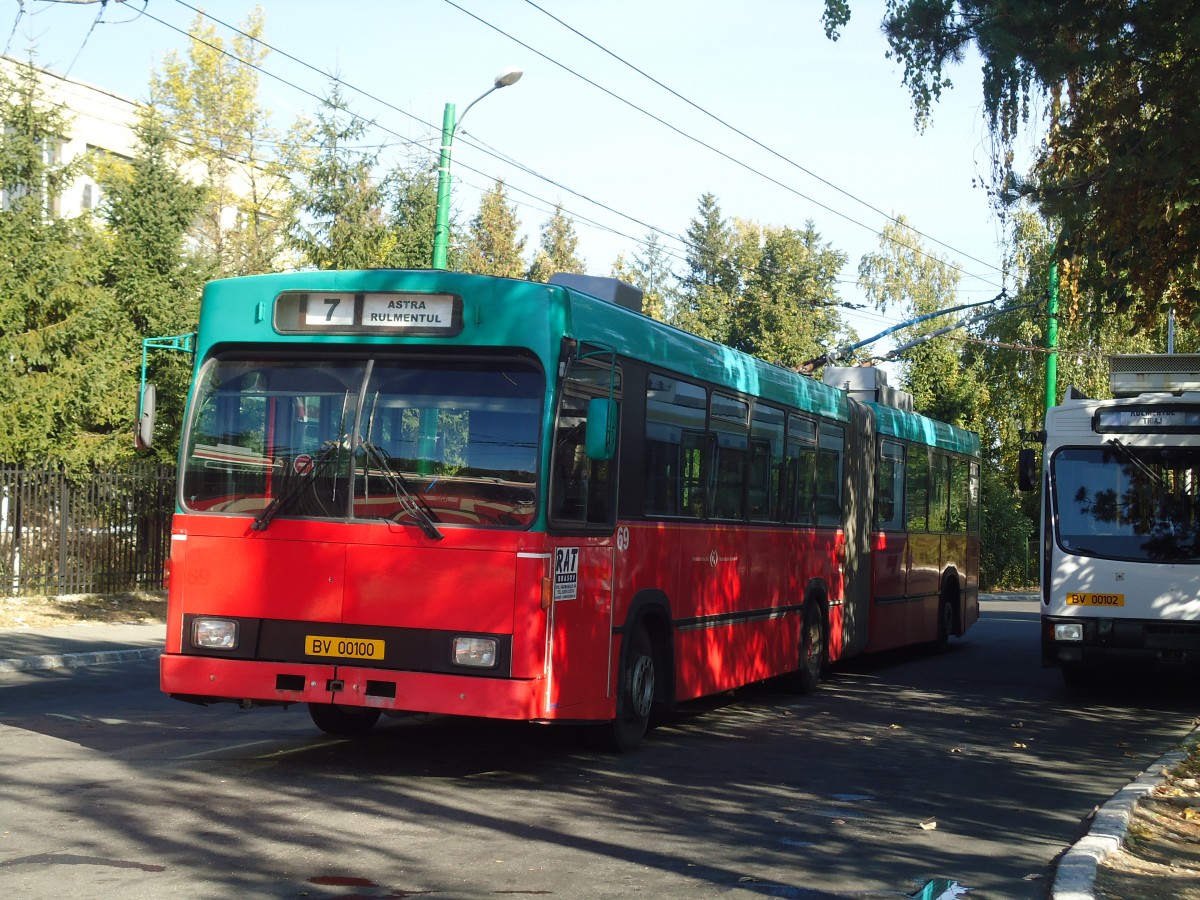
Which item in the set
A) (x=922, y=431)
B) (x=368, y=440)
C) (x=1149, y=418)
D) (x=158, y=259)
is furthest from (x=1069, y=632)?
(x=158, y=259)

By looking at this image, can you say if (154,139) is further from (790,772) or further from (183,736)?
(790,772)

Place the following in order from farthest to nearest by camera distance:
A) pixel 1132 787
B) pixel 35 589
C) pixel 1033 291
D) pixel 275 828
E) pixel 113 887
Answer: pixel 1033 291
pixel 35 589
pixel 1132 787
pixel 275 828
pixel 113 887

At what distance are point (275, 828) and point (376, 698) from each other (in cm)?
138

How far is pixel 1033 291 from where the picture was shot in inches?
1864

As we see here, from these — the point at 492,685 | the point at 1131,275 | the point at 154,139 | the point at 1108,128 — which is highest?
the point at 154,139

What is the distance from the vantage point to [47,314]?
77.9 ft

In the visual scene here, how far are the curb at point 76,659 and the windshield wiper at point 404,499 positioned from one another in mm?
8121

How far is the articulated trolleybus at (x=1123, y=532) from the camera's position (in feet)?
48.2

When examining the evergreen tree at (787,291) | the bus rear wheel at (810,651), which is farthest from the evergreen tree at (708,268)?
the bus rear wheel at (810,651)

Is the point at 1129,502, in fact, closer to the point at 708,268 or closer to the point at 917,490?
the point at 917,490

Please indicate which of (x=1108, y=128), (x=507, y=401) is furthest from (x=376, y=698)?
(x=1108, y=128)

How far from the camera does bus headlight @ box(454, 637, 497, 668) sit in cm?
876

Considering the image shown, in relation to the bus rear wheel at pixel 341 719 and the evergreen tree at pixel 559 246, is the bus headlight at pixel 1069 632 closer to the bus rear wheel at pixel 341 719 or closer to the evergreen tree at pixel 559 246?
the bus rear wheel at pixel 341 719

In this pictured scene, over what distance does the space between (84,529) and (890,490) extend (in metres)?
12.3
